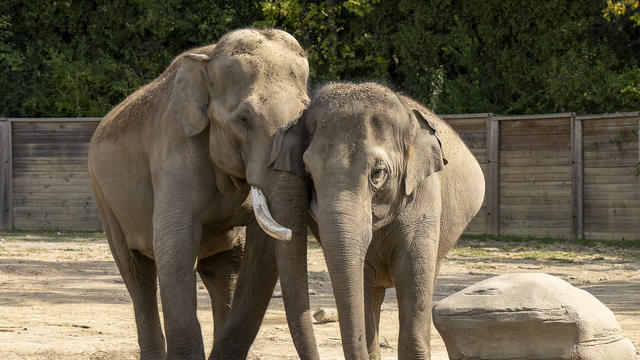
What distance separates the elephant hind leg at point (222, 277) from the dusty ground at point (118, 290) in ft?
1.84

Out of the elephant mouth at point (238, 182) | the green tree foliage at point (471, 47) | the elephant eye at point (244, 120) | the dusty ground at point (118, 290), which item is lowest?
the dusty ground at point (118, 290)

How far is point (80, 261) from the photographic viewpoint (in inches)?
516

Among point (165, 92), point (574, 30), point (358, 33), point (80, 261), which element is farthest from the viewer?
point (358, 33)

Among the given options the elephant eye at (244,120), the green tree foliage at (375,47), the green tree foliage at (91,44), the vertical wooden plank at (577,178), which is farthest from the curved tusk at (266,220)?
the green tree foliage at (91,44)

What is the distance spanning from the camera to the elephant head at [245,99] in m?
5.22

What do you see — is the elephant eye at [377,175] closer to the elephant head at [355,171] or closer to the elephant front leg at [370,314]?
the elephant head at [355,171]

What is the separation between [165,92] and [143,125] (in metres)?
0.28

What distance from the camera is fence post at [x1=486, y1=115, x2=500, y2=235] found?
1669 centimetres

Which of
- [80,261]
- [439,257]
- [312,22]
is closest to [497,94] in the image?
[312,22]

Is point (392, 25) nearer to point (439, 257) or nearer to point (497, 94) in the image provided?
point (497, 94)

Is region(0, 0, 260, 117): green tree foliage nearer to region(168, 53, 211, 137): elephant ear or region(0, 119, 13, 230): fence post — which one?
region(0, 119, 13, 230): fence post

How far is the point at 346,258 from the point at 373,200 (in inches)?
16.8

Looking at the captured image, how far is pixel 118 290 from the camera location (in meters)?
10.6

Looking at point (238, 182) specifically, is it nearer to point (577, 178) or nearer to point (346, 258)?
point (346, 258)
